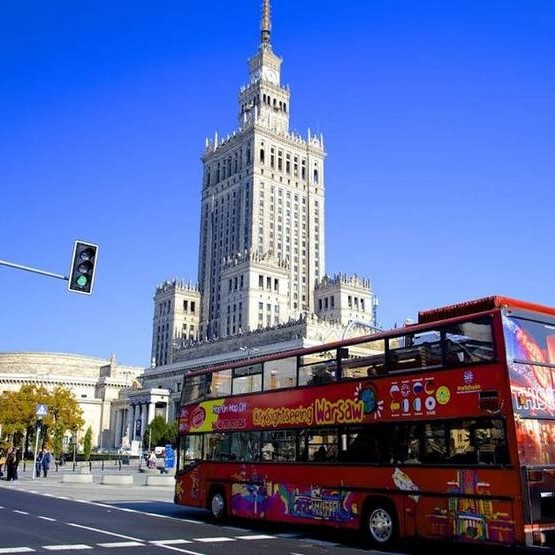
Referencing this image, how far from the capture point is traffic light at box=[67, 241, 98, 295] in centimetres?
1853

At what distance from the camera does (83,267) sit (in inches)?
734

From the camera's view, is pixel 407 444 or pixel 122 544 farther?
pixel 407 444

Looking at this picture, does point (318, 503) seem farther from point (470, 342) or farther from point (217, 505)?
point (470, 342)

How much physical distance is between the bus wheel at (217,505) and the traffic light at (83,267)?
7778 mm

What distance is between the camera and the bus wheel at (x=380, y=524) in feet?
48.8

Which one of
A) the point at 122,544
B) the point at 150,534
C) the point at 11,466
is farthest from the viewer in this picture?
the point at 11,466

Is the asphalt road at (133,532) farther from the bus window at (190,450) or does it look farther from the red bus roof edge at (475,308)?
the red bus roof edge at (475,308)

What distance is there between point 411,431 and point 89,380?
144 meters

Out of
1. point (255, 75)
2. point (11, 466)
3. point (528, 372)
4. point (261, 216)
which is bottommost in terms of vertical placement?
point (11, 466)

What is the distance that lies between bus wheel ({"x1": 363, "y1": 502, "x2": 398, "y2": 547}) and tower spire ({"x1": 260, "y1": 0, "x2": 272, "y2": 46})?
14079cm

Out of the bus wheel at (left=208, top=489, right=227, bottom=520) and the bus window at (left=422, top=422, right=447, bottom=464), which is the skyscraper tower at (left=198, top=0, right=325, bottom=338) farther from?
the bus window at (left=422, top=422, right=447, bottom=464)

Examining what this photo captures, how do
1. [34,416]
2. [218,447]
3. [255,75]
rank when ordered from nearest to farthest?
1. [218,447]
2. [34,416]
3. [255,75]

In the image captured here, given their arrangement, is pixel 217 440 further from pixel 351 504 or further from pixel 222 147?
pixel 222 147

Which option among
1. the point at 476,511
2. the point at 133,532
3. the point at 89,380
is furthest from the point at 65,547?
the point at 89,380
